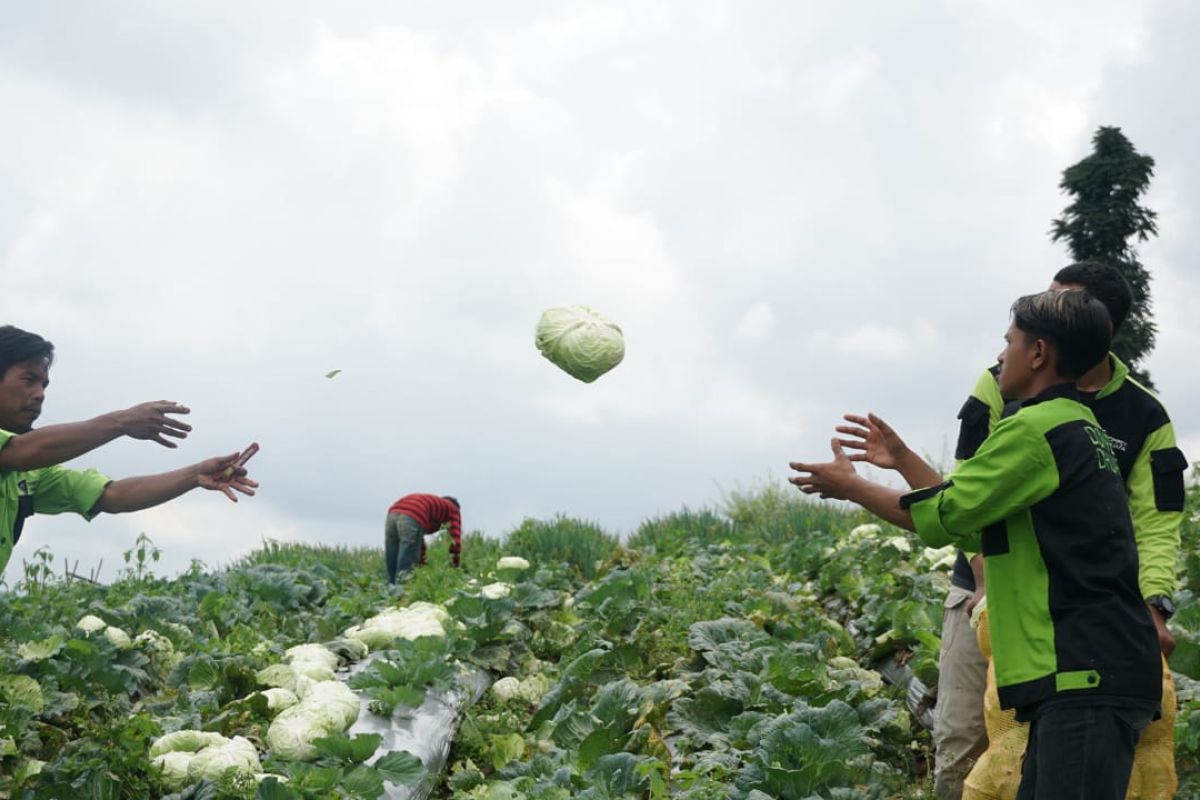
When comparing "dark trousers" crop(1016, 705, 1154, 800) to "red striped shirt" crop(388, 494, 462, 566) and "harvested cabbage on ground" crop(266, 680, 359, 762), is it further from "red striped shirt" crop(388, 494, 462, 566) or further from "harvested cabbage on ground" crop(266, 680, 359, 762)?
"red striped shirt" crop(388, 494, 462, 566)

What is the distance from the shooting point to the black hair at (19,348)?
5.04 metres

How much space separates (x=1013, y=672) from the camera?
3.06 meters

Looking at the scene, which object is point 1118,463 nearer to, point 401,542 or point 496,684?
point 496,684

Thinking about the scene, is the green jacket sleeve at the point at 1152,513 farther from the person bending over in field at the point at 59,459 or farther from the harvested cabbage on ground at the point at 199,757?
the person bending over in field at the point at 59,459

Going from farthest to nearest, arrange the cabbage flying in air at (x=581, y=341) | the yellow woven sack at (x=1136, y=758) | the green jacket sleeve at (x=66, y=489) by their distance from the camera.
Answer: the green jacket sleeve at (x=66, y=489) → the cabbage flying in air at (x=581, y=341) → the yellow woven sack at (x=1136, y=758)

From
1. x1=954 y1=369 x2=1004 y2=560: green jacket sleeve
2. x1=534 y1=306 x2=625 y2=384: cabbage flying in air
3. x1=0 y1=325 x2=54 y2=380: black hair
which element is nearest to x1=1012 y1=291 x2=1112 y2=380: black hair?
x1=954 y1=369 x2=1004 y2=560: green jacket sleeve

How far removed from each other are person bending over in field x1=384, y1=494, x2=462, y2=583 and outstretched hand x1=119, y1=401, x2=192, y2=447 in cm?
630

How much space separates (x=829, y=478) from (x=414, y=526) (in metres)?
8.30

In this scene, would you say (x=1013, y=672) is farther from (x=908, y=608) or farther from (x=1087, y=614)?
(x=908, y=608)

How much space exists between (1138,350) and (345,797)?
79.5 ft

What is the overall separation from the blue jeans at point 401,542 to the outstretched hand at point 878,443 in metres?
8.08

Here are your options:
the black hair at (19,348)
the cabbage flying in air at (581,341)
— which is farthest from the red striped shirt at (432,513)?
the cabbage flying in air at (581,341)

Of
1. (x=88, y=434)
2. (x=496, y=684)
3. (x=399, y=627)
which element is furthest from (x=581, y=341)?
(x=399, y=627)

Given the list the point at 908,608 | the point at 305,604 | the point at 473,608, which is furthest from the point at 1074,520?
the point at 305,604
